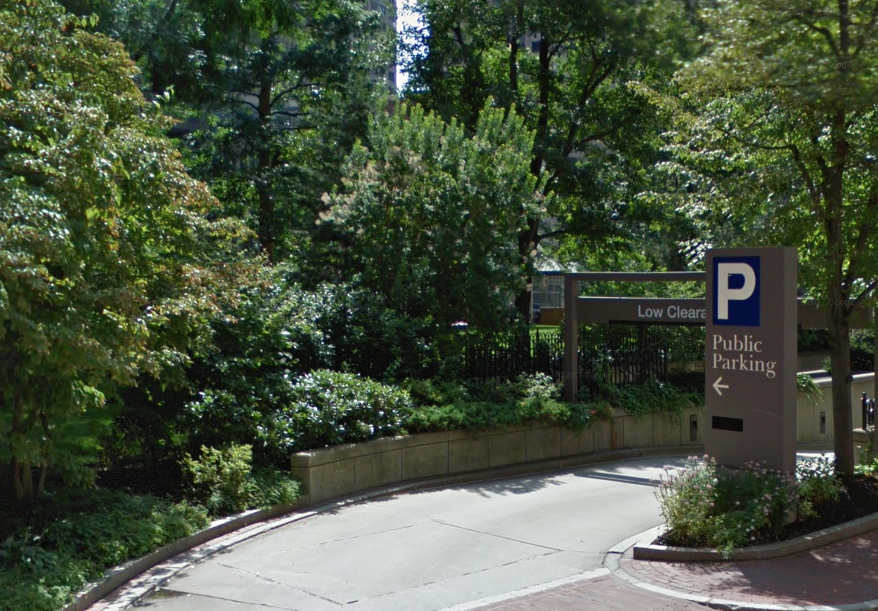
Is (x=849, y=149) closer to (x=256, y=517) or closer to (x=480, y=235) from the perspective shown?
(x=480, y=235)

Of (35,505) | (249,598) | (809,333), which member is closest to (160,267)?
(35,505)

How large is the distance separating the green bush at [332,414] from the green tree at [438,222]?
10.7 ft

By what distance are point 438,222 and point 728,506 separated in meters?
8.15

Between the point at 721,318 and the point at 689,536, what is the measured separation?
8.12 ft

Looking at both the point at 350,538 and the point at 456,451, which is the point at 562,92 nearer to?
the point at 456,451

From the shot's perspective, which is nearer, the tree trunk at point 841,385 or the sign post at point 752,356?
the sign post at point 752,356

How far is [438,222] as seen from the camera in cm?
1599

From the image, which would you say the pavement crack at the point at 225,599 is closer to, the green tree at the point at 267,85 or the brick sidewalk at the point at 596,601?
the brick sidewalk at the point at 596,601

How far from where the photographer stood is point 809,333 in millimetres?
28203

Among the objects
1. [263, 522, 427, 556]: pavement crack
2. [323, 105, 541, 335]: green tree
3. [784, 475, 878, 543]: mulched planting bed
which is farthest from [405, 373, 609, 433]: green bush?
[784, 475, 878, 543]: mulched planting bed

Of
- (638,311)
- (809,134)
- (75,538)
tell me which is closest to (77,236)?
(75,538)

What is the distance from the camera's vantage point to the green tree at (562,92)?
75.7 feet

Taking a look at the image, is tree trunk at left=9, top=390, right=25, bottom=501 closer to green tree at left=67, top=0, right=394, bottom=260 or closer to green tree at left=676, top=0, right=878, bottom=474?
green tree at left=676, top=0, right=878, bottom=474

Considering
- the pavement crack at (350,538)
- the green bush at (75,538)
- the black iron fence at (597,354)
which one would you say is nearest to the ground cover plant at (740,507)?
the pavement crack at (350,538)
